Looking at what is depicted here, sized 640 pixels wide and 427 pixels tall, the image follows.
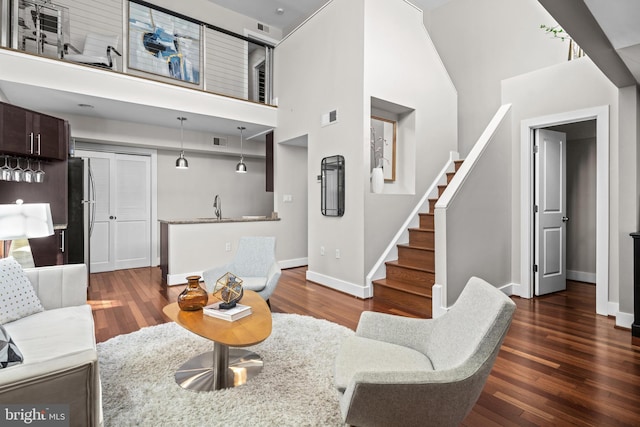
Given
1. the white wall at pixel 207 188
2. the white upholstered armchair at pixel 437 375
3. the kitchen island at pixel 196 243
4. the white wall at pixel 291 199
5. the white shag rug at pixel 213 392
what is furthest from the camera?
the white wall at pixel 207 188

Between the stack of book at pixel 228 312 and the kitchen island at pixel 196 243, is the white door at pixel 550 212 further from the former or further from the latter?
the kitchen island at pixel 196 243

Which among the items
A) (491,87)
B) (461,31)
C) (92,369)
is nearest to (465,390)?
(92,369)

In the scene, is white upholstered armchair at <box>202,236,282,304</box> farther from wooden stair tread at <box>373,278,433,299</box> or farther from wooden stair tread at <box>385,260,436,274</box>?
wooden stair tread at <box>385,260,436,274</box>

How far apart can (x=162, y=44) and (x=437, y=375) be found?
6.28 metres

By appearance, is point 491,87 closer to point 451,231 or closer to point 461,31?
point 461,31

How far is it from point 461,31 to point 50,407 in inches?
272

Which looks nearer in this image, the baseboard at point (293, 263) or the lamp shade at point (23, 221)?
the lamp shade at point (23, 221)

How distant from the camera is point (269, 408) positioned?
1.88 meters

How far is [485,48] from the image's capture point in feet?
17.9

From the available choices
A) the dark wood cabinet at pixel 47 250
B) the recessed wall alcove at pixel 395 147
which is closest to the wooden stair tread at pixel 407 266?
the recessed wall alcove at pixel 395 147

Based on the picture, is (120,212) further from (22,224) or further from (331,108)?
(331,108)

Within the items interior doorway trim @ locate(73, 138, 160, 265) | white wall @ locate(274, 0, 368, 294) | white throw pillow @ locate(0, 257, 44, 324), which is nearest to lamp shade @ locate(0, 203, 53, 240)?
white throw pillow @ locate(0, 257, 44, 324)

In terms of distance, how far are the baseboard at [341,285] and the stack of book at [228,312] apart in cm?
213

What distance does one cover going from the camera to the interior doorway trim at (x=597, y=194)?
3488 mm
